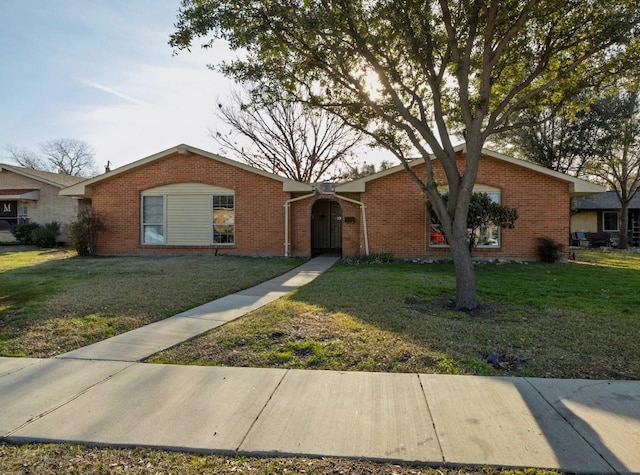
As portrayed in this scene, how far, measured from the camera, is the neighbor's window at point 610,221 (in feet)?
97.8

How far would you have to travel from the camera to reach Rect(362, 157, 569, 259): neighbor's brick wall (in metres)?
14.6

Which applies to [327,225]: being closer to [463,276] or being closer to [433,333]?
[463,276]

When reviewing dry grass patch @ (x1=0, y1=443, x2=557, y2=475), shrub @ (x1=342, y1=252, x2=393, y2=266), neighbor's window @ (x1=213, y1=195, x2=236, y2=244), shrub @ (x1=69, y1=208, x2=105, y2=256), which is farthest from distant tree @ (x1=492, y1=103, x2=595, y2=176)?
dry grass patch @ (x1=0, y1=443, x2=557, y2=475)

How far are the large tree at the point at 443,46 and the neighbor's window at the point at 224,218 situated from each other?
25.0ft

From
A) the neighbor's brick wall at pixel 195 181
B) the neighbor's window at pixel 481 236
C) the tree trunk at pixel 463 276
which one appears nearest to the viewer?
the tree trunk at pixel 463 276

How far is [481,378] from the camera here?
4.19 metres

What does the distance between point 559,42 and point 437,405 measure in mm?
7889

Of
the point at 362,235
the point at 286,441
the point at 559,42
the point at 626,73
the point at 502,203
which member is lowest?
the point at 286,441

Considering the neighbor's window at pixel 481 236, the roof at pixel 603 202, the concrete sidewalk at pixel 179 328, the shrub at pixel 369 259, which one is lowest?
the concrete sidewalk at pixel 179 328

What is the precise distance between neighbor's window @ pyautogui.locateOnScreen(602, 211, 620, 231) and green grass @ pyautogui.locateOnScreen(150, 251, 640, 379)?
24975 millimetres

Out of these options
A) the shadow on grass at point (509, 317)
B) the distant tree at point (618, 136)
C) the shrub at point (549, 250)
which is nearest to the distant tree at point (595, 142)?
the distant tree at point (618, 136)

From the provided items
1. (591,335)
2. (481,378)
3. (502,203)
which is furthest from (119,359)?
(502,203)

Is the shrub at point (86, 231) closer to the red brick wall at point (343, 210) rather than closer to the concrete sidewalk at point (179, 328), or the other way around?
the red brick wall at point (343, 210)

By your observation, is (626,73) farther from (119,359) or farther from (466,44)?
(119,359)
